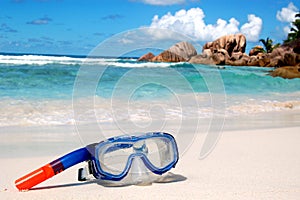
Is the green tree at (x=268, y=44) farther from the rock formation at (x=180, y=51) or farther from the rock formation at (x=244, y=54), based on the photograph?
the rock formation at (x=180, y=51)

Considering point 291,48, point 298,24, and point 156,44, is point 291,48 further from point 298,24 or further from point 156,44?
point 156,44

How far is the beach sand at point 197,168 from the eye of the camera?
275cm

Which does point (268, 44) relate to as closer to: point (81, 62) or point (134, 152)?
point (81, 62)

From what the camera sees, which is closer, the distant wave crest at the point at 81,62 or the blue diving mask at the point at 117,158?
the blue diving mask at the point at 117,158

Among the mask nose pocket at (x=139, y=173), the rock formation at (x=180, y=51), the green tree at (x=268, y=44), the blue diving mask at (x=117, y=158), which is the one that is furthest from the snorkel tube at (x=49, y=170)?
the green tree at (x=268, y=44)

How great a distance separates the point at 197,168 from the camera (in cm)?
A: 353

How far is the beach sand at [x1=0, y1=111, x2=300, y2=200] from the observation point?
275 cm

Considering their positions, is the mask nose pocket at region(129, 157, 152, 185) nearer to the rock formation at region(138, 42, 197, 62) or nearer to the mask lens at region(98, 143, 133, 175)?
the mask lens at region(98, 143, 133, 175)

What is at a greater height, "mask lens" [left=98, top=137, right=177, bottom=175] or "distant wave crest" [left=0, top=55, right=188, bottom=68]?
"distant wave crest" [left=0, top=55, right=188, bottom=68]

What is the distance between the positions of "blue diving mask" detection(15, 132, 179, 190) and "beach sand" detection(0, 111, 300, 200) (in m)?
0.09

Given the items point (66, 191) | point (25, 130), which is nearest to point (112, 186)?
point (66, 191)

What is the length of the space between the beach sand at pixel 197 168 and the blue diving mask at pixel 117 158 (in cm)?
9

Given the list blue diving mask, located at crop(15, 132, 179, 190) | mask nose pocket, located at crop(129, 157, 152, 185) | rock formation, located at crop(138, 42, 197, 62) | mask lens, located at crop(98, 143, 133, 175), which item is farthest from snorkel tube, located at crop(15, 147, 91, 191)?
rock formation, located at crop(138, 42, 197, 62)

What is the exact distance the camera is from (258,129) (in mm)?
6012
